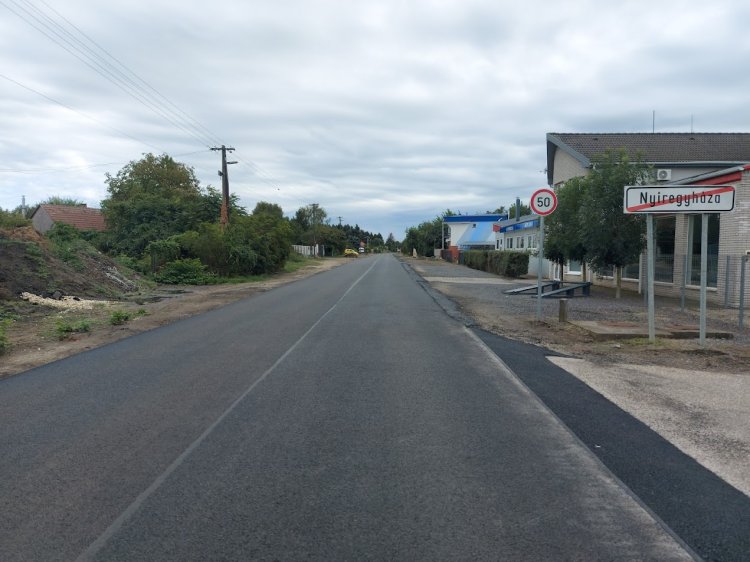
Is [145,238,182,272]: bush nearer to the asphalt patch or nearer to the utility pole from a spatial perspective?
the utility pole

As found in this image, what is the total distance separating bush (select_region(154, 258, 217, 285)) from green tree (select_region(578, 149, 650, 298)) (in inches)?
734

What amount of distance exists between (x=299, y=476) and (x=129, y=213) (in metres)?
37.6

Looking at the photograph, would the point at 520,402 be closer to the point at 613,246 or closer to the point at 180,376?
the point at 180,376

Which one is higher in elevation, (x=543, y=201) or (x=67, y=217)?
(x=67, y=217)

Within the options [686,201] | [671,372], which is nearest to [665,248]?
[686,201]

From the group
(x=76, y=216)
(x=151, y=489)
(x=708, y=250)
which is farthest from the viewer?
(x=76, y=216)

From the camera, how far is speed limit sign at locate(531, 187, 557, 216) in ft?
44.7

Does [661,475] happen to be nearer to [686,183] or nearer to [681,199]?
[681,199]

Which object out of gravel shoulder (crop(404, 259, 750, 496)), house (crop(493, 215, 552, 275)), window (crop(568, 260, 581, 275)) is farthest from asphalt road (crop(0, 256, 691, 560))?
house (crop(493, 215, 552, 275))

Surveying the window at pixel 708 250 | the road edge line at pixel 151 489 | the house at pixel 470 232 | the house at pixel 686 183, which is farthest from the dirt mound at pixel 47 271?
the house at pixel 470 232

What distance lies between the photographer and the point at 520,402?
6.73 metres

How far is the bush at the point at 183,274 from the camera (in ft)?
98.9

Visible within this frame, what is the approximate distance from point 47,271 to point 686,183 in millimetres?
20809

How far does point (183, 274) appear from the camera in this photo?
101 feet
